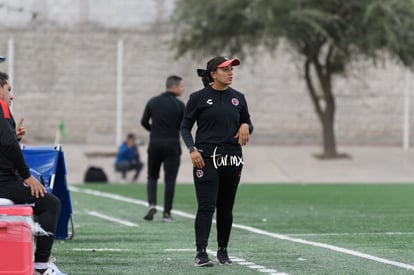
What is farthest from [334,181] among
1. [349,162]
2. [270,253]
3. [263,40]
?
[270,253]

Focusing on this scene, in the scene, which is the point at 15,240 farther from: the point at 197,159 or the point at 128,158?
the point at 128,158

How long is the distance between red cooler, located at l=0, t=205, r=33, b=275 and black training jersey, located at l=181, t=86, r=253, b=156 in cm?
244

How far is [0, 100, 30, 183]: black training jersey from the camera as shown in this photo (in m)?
8.75

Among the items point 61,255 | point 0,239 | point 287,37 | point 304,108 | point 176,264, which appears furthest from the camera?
point 304,108

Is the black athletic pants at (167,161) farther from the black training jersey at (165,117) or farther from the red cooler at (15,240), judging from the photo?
the red cooler at (15,240)

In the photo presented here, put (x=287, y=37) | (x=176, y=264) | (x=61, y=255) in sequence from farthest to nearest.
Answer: (x=287, y=37) → (x=61, y=255) → (x=176, y=264)

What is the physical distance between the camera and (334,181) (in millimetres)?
33312

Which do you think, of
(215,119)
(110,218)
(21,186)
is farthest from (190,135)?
(110,218)

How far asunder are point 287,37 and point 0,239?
25.4 m

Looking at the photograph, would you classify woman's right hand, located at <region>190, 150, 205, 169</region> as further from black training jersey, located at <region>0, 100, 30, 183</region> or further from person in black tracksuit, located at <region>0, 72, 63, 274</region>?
black training jersey, located at <region>0, 100, 30, 183</region>

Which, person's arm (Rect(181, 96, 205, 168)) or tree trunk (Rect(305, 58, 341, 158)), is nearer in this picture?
person's arm (Rect(181, 96, 205, 168))

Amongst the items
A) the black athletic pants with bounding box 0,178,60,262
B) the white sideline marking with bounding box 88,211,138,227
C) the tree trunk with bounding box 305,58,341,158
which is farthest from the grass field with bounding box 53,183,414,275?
the tree trunk with bounding box 305,58,341,158

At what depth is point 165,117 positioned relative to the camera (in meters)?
16.1

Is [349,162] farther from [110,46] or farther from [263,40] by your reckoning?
[110,46]
